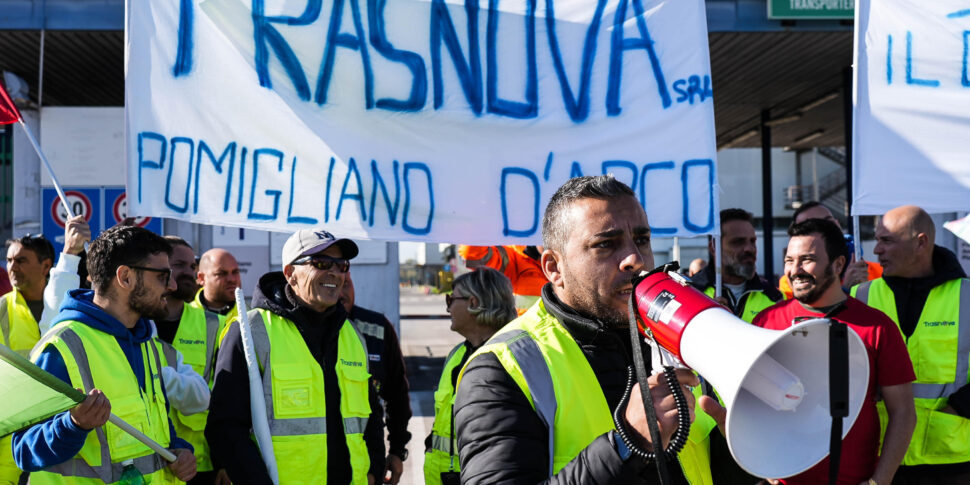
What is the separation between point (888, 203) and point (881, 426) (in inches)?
42.1

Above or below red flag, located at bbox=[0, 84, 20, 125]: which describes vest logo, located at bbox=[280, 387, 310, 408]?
below

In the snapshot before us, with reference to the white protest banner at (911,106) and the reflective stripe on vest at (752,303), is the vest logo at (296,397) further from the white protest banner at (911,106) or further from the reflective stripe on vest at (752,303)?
the white protest banner at (911,106)

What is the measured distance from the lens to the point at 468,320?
4.16 m

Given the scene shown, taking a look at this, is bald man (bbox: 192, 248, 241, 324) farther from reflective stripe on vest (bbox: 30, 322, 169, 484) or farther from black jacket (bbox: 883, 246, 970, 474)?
black jacket (bbox: 883, 246, 970, 474)

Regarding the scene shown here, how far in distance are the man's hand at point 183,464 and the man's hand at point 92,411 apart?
0.51 m

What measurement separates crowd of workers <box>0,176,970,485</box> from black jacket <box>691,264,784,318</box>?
0.02m

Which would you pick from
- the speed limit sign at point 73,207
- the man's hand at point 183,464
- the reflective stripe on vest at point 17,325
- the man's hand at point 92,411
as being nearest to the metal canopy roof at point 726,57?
the speed limit sign at point 73,207

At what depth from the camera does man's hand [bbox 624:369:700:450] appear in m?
1.51

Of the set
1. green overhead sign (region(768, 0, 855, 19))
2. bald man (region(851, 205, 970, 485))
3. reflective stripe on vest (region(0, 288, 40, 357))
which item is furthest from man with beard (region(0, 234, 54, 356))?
green overhead sign (region(768, 0, 855, 19))

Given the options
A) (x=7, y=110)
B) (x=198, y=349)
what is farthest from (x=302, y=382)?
(x=7, y=110)

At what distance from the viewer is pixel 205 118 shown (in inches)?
141

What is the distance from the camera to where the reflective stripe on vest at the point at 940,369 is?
3713 mm

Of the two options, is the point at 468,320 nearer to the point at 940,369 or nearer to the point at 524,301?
the point at 524,301

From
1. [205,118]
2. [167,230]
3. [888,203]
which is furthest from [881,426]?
[167,230]
